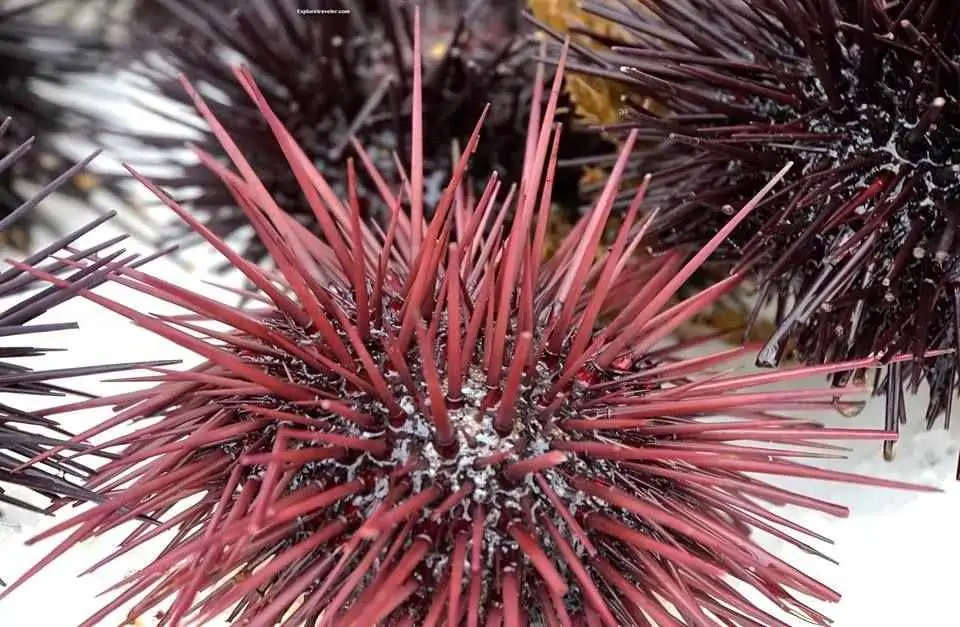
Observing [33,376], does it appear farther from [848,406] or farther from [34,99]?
[34,99]

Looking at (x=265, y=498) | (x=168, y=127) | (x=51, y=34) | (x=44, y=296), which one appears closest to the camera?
(x=265, y=498)

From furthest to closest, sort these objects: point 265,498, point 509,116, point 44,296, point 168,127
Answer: point 168,127, point 509,116, point 44,296, point 265,498

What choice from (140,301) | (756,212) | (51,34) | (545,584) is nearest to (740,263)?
(756,212)

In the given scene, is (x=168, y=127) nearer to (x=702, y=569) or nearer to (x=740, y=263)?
(x=740, y=263)

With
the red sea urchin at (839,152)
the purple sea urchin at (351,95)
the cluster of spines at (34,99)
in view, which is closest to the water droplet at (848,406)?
the red sea urchin at (839,152)

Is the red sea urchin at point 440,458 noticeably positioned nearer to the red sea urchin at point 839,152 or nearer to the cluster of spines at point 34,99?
the red sea urchin at point 839,152
